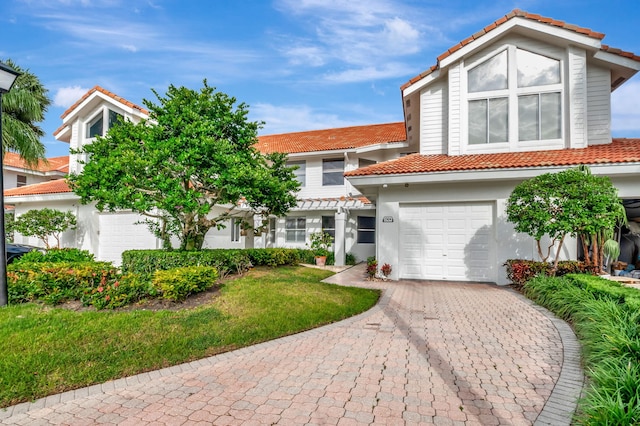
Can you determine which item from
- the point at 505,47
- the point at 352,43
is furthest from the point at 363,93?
the point at 505,47

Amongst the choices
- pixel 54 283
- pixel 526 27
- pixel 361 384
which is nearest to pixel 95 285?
pixel 54 283

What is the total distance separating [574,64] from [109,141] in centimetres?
1605

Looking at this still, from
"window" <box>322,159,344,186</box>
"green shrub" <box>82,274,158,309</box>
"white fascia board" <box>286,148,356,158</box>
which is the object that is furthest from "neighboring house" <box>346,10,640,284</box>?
"green shrub" <box>82,274,158,309</box>

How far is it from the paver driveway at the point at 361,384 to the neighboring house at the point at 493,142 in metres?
5.60

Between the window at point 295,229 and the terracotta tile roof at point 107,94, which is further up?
the terracotta tile roof at point 107,94

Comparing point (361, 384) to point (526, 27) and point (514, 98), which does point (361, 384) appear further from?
point (526, 27)

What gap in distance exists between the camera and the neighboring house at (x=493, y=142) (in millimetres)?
Answer: 11227

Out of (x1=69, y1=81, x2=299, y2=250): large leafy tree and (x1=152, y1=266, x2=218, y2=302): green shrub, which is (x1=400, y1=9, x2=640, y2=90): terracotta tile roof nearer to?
(x1=69, y1=81, x2=299, y2=250): large leafy tree

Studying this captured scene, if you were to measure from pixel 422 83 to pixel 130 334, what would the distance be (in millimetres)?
13124

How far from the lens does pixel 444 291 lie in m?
10.0

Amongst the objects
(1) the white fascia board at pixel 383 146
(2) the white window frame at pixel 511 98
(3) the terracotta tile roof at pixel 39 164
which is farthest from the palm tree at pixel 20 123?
(2) the white window frame at pixel 511 98

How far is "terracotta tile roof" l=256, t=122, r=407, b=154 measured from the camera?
1959cm

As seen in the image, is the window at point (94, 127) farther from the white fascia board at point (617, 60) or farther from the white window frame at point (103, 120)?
the white fascia board at point (617, 60)

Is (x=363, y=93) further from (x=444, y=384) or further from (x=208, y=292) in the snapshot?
(x=444, y=384)
